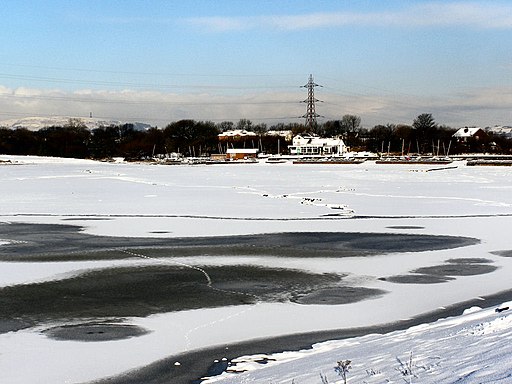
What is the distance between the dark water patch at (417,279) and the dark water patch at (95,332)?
18.6 ft

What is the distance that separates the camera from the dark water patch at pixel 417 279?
1369 cm

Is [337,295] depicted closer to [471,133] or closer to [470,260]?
[470,260]

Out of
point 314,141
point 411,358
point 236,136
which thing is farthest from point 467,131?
point 411,358

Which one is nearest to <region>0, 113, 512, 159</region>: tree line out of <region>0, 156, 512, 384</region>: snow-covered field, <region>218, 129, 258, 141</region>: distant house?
<region>218, 129, 258, 141</region>: distant house

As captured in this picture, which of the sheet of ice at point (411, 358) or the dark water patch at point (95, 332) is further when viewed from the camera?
the dark water patch at point (95, 332)

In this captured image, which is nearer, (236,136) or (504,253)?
(504,253)

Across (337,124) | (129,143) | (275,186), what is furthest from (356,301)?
(337,124)

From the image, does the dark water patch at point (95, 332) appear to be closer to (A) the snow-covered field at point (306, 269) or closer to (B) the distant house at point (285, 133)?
(A) the snow-covered field at point (306, 269)

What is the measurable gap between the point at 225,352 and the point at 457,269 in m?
7.48

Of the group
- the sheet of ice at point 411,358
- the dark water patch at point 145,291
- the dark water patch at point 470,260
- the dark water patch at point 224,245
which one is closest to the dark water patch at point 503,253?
the dark water patch at point 470,260

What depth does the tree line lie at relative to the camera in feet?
454

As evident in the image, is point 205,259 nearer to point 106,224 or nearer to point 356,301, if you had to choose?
point 356,301

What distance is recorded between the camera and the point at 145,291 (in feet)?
41.8

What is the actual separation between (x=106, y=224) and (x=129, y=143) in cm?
12645
